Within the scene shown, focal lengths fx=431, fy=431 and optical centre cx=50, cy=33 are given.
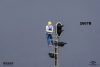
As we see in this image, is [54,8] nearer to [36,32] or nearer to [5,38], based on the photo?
[36,32]

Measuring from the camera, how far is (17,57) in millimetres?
22656

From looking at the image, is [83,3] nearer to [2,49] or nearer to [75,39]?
[75,39]

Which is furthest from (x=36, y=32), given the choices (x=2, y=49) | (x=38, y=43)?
(x=2, y=49)

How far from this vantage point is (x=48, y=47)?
73.4 ft

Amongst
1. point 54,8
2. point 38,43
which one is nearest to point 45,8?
point 54,8

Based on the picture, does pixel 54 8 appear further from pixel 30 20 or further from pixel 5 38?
pixel 5 38

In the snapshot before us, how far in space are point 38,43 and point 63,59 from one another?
1.56 meters

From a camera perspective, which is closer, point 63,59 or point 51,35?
point 51,35

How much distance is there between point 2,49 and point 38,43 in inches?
75.2

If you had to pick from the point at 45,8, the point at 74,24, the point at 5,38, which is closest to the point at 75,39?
the point at 74,24

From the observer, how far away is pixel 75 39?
22.6m

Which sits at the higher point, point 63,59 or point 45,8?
point 45,8

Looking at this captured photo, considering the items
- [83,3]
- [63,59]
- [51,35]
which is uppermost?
[83,3]

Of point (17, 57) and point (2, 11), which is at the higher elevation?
point (2, 11)
